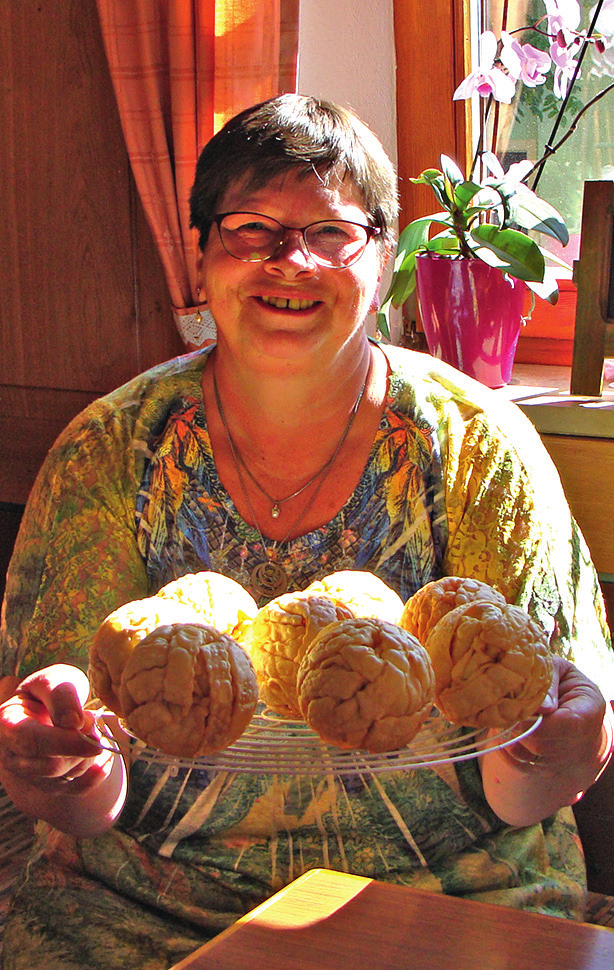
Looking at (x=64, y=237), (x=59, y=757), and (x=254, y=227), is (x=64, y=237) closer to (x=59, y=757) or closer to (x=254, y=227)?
(x=254, y=227)

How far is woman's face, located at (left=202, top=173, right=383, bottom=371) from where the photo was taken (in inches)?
47.9

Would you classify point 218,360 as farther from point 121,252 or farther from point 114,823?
point 121,252

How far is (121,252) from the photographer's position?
2.55 m

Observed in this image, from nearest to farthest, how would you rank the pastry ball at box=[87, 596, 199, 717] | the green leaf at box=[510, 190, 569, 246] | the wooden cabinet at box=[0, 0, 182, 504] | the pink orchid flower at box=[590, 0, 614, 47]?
the pastry ball at box=[87, 596, 199, 717] → the green leaf at box=[510, 190, 569, 246] → the pink orchid flower at box=[590, 0, 614, 47] → the wooden cabinet at box=[0, 0, 182, 504]

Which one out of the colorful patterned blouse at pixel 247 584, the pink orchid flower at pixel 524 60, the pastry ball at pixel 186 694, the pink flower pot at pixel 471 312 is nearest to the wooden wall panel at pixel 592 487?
the pink flower pot at pixel 471 312

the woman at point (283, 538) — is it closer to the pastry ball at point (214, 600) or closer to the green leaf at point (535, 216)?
the pastry ball at point (214, 600)

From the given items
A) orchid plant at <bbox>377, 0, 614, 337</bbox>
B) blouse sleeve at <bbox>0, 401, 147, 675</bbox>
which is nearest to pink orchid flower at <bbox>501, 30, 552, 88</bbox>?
orchid plant at <bbox>377, 0, 614, 337</bbox>

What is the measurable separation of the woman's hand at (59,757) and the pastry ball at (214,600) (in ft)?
0.46

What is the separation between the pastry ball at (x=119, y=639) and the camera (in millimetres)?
812

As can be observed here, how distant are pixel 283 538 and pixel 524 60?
1.21m

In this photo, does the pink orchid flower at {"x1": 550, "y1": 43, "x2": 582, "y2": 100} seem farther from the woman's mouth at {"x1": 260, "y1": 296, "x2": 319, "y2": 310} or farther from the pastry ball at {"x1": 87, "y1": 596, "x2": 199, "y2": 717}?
the pastry ball at {"x1": 87, "y1": 596, "x2": 199, "y2": 717}

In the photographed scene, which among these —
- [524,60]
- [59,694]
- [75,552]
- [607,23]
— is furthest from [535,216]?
[59,694]

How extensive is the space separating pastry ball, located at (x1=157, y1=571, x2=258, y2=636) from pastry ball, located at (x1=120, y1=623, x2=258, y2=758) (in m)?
0.09

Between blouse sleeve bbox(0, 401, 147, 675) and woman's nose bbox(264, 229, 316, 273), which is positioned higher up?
woman's nose bbox(264, 229, 316, 273)
